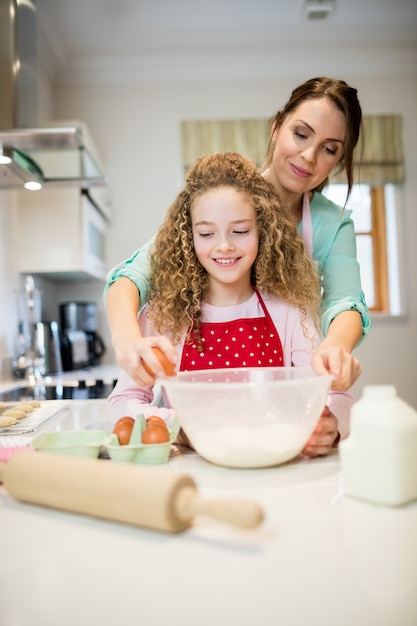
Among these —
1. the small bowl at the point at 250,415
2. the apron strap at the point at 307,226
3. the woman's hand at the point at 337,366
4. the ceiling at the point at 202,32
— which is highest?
the ceiling at the point at 202,32

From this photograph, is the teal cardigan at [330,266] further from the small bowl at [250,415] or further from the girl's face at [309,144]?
the small bowl at [250,415]

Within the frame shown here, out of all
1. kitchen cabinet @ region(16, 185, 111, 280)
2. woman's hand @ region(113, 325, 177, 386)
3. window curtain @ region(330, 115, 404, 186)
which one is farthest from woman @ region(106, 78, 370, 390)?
window curtain @ region(330, 115, 404, 186)

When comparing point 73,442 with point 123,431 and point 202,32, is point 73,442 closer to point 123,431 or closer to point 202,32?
point 123,431

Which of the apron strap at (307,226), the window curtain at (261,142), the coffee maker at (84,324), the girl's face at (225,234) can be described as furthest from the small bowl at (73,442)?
the window curtain at (261,142)

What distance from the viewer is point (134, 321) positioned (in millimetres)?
954

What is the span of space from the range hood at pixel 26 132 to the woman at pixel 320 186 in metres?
0.58

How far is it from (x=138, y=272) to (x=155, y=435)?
0.45 meters

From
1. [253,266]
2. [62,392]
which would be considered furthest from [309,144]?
[62,392]

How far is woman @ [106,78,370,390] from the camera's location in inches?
43.4

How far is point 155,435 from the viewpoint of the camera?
76cm

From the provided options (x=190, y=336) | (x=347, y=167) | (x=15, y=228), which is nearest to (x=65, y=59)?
→ (x=15, y=228)

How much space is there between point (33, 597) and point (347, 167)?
1.22m

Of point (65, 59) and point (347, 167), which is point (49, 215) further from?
point (347, 167)

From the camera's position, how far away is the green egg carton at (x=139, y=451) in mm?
731
